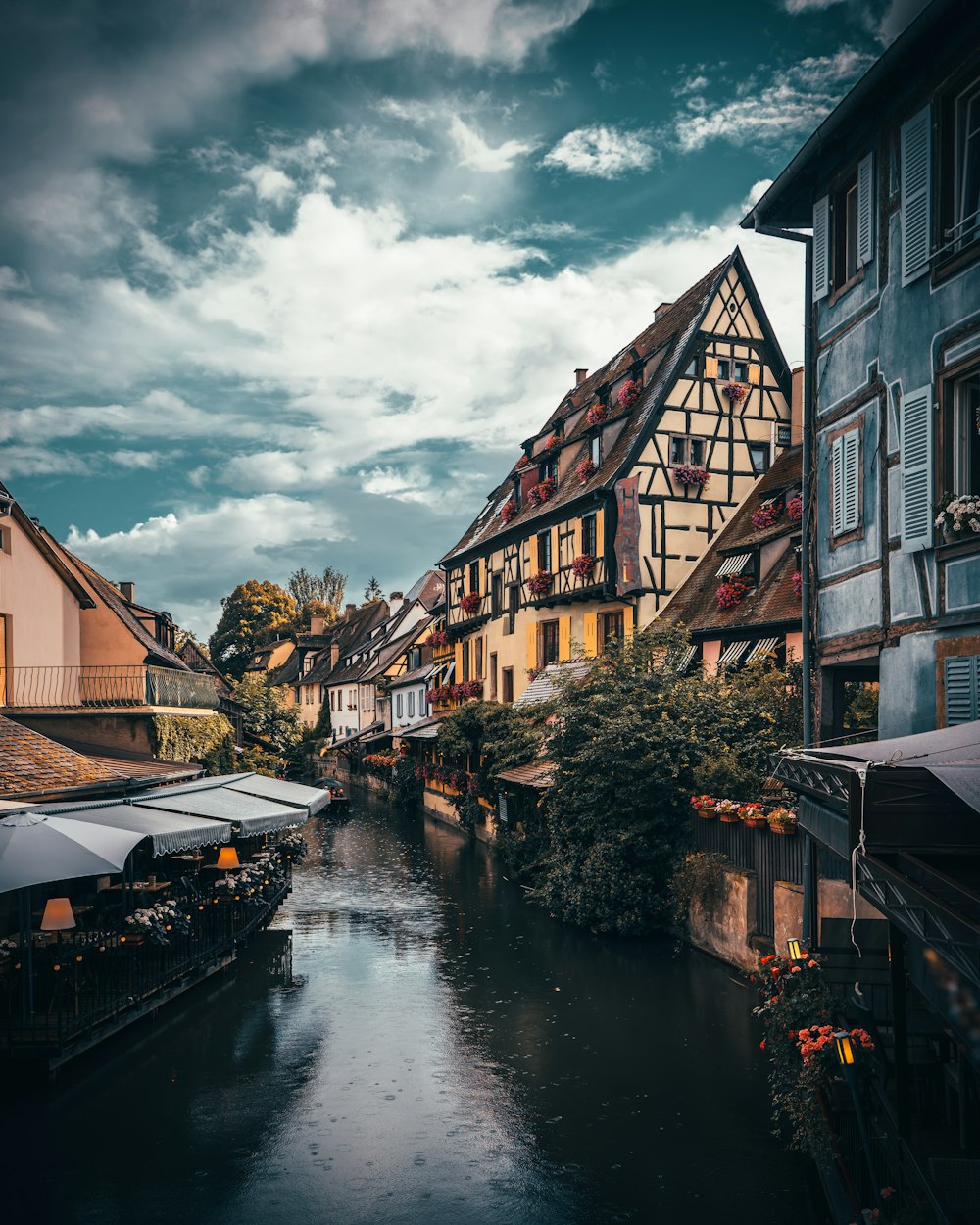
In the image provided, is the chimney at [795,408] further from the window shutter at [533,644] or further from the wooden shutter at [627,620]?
the window shutter at [533,644]

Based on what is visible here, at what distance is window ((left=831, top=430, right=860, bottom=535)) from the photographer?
12578 mm

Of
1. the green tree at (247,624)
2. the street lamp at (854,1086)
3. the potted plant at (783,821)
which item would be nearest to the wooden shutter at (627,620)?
the potted plant at (783,821)

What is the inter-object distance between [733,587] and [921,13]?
45.8 feet

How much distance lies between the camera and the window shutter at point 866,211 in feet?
40.1

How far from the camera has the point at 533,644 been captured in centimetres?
3266

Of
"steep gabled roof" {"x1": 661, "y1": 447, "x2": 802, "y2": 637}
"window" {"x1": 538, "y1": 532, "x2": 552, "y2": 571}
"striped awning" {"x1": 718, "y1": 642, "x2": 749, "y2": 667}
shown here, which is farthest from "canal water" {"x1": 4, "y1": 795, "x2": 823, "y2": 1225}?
"window" {"x1": 538, "y1": 532, "x2": 552, "y2": 571}

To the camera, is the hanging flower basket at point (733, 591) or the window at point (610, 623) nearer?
the hanging flower basket at point (733, 591)

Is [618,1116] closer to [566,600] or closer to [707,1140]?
[707,1140]

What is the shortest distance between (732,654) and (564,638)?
879cm

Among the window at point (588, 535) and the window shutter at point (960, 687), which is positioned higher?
the window at point (588, 535)

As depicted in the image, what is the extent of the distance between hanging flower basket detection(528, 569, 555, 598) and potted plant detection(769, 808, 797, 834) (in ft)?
55.8

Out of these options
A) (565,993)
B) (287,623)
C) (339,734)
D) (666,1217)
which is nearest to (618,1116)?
(666,1217)

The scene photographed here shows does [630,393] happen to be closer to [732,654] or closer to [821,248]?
[732,654]

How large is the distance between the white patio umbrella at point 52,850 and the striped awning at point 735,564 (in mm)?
15396
